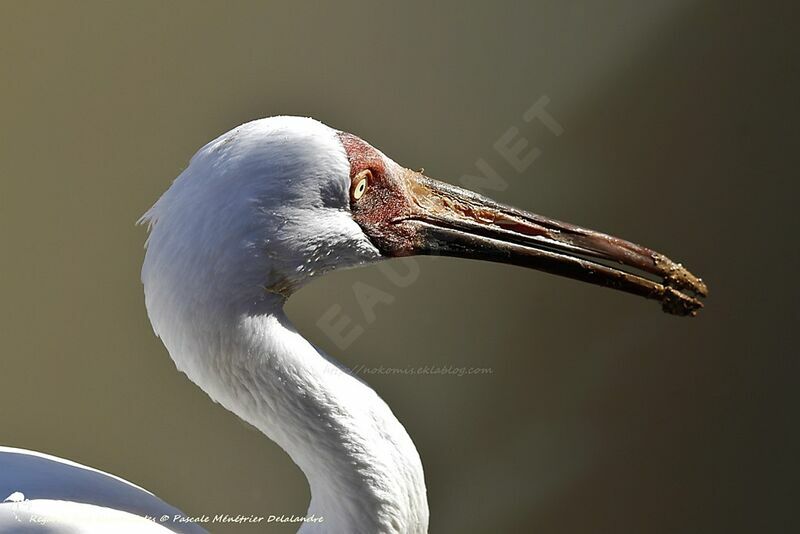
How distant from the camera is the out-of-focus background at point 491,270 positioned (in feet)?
7.29

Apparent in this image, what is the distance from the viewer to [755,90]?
242cm

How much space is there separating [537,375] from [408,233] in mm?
1223

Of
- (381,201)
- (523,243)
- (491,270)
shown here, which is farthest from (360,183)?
(491,270)

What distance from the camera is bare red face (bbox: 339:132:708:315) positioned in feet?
4.47

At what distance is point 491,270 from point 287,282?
50.3 inches

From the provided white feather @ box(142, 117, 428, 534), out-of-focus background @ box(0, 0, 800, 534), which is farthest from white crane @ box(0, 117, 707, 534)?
out-of-focus background @ box(0, 0, 800, 534)

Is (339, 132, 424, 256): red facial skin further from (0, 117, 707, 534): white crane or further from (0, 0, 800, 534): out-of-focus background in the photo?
(0, 0, 800, 534): out-of-focus background

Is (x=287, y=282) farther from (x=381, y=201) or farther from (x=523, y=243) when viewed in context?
(x=523, y=243)

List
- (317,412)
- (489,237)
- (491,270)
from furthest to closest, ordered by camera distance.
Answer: (491,270)
(489,237)
(317,412)

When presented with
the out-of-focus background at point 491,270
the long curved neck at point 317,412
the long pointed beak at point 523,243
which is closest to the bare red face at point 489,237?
the long pointed beak at point 523,243

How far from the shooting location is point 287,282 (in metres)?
1.27

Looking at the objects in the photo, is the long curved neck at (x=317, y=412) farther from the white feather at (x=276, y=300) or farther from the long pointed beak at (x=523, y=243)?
the long pointed beak at (x=523, y=243)

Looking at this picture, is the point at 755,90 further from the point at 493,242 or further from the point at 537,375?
the point at 493,242

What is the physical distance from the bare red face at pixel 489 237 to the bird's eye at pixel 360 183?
12 millimetres
